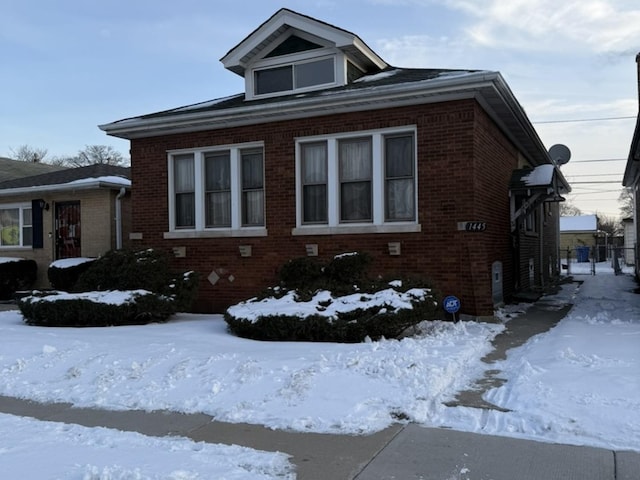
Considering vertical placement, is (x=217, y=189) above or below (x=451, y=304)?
above

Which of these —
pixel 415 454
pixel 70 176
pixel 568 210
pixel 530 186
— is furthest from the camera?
pixel 568 210

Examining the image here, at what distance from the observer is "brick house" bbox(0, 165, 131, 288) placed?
15.6 metres

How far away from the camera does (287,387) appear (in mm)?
5711

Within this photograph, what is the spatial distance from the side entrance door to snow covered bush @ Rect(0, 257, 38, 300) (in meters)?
0.86

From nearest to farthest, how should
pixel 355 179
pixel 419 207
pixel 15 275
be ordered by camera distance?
1. pixel 419 207
2. pixel 355 179
3. pixel 15 275

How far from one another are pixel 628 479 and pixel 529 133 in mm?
10404

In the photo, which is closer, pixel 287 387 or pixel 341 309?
pixel 287 387

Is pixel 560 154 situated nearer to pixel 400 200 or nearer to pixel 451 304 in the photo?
pixel 400 200

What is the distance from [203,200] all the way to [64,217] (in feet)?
20.9

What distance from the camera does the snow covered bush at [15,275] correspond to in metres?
15.9

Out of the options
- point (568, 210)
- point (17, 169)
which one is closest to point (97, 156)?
point (17, 169)

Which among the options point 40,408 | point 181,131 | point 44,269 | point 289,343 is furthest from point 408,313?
point 44,269

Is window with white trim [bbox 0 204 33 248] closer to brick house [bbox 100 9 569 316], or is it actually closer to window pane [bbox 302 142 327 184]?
brick house [bbox 100 9 569 316]

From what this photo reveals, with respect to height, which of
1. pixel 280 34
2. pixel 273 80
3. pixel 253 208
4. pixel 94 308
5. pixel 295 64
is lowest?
pixel 94 308
